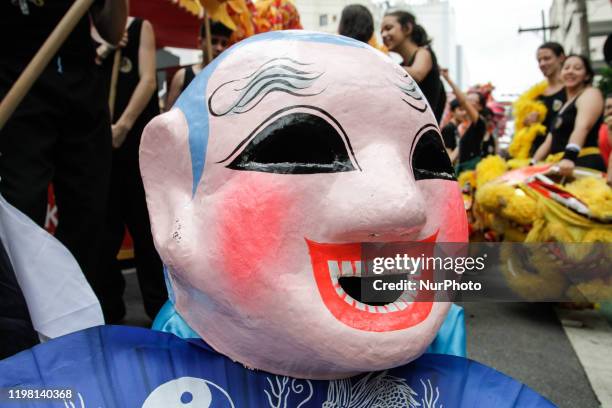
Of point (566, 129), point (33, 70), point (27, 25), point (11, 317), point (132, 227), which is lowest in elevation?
point (132, 227)

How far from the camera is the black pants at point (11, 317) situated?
121 centimetres

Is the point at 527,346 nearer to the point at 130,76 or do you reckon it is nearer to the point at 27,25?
the point at 130,76

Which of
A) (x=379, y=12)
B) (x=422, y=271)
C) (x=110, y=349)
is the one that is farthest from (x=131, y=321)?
(x=379, y=12)

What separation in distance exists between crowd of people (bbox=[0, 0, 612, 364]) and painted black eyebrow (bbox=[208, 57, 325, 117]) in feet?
2.14

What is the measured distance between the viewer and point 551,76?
13.2 feet

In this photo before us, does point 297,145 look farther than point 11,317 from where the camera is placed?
No

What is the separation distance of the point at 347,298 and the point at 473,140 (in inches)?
174

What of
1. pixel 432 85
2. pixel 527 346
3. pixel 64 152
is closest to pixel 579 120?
pixel 432 85

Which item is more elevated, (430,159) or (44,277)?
(430,159)

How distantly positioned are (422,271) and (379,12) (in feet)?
99.5

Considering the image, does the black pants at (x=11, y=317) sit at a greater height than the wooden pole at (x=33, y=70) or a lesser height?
lesser

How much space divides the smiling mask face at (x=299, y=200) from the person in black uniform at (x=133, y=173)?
1.60 metres

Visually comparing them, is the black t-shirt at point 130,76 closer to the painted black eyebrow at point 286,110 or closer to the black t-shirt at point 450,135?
the painted black eyebrow at point 286,110

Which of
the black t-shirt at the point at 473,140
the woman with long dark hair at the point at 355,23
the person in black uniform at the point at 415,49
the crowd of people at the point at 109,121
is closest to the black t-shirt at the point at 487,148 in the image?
the black t-shirt at the point at 473,140
